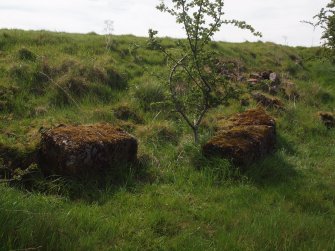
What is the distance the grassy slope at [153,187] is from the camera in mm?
5055

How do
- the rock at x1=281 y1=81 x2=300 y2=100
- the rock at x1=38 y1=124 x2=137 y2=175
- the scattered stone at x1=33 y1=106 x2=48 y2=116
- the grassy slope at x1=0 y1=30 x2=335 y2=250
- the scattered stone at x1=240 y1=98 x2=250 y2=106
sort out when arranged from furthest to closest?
1. the rock at x1=281 y1=81 x2=300 y2=100
2. the scattered stone at x1=240 y1=98 x2=250 y2=106
3. the scattered stone at x1=33 y1=106 x2=48 y2=116
4. the rock at x1=38 y1=124 x2=137 y2=175
5. the grassy slope at x1=0 y1=30 x2=335 y2=250

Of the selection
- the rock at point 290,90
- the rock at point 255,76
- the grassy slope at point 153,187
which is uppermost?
the rock at point 255,76

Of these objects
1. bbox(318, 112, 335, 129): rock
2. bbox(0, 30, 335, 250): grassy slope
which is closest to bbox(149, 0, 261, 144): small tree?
bbox(0, 30, 335, 250): grassy slope

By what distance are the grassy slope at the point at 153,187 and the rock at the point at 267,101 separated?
12.5 inches

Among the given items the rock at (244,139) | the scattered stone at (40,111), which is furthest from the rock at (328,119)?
the scattered stone at (40,111)

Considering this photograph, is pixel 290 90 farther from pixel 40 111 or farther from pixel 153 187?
pixel 153 187

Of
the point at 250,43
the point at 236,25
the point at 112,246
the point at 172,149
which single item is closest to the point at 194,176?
the point at 172,149

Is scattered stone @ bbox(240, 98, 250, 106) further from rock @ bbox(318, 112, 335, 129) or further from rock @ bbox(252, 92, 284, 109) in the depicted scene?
rock @ bbox(318, 112, 335, 129)

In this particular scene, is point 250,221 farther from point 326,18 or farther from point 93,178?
Result: point 326,18

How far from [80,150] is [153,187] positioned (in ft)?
3.97

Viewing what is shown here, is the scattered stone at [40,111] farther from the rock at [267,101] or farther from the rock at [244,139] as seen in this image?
the rock at [267,101]

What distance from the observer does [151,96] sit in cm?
1098

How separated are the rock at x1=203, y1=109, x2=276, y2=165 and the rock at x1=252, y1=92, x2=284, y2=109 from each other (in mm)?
2659

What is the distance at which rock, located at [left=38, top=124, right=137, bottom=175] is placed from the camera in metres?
6.32
